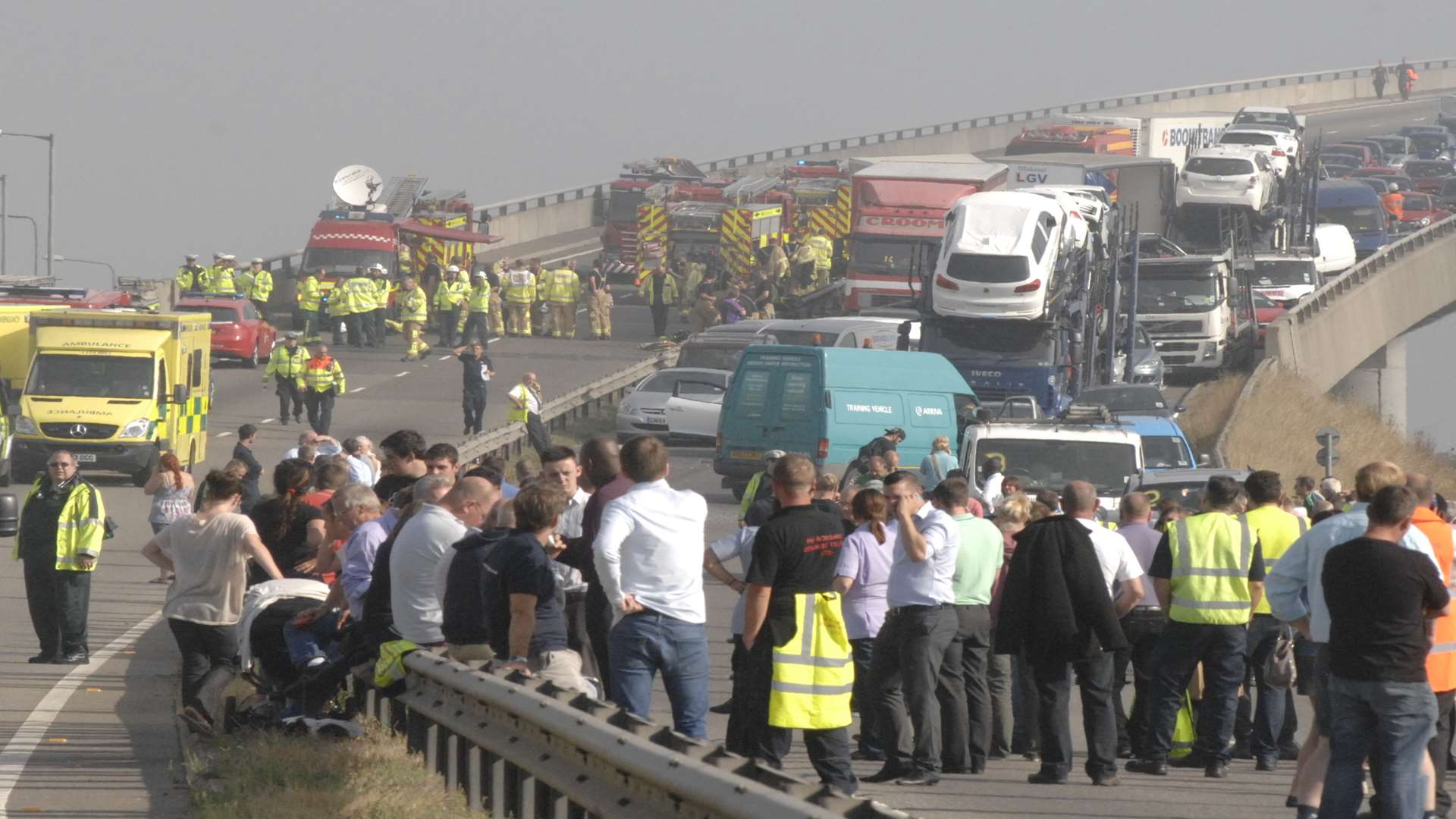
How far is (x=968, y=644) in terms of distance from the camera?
11.0 m

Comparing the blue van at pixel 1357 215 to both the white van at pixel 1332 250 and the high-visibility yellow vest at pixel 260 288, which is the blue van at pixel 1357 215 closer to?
the white van at pixel 1332 250

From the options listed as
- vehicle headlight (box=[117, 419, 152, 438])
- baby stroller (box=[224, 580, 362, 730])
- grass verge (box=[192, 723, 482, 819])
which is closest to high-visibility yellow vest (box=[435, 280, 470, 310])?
vehicle headlight (box=[117, 419, 152, 438])

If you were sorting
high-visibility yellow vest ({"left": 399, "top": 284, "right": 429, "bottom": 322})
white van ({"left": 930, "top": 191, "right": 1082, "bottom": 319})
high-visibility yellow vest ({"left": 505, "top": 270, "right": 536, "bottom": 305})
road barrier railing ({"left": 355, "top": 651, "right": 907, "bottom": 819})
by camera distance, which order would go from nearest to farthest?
road barrier railing ({"left": 355, "top": 651, "right": 907, "bottom": 819}), white van ({"left": 930, "top": 191, "right": 1082, "bottom": 319}), high-visibility yellow vest ({"left": 399, "top": 284, "right": 429, "bottom": 322}), high-visibility yellow vest ({"left": 505, "top": 270, "right": 536, "bottom": 305})

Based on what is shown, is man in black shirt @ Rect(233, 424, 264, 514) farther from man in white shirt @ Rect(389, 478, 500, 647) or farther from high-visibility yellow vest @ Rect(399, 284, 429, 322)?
high-visibility yellow vest @ Rect(399, 284, 429, 322)

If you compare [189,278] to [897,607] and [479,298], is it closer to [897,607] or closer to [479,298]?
[479,298]

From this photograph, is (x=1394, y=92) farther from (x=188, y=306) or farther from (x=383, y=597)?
(x=383, y=597)

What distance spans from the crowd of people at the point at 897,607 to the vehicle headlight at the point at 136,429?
15.5 meters

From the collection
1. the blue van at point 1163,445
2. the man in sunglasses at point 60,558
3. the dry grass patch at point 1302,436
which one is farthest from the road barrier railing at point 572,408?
the man in sunglasses at point 60,558

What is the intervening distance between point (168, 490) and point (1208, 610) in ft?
35.0

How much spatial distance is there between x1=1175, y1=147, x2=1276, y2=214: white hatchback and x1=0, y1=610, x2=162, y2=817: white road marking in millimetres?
35152

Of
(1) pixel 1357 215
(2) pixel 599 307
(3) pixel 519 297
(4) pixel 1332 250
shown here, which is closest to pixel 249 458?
(2) pixel 599 307

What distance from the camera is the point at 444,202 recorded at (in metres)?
52.3

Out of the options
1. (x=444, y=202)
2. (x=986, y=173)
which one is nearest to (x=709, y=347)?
(x=986, y=173)

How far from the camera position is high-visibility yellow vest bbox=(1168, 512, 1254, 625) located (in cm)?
1082
